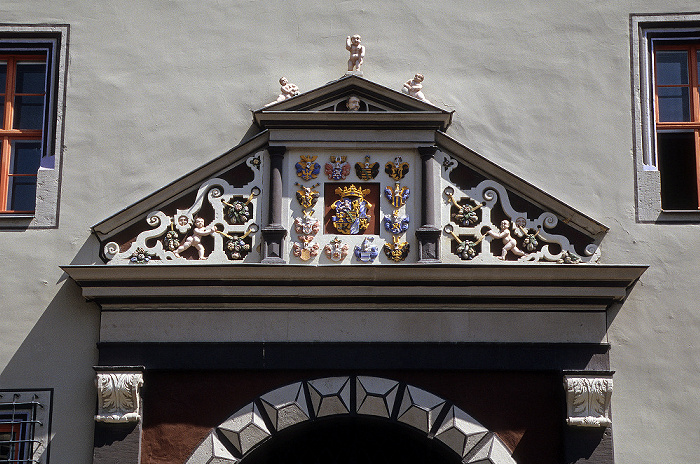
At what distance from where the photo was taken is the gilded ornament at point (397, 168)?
9.27m

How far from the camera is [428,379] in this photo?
8.91 meters

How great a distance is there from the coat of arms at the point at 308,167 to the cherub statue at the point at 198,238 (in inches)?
31.3

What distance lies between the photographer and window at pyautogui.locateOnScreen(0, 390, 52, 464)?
8.92 m

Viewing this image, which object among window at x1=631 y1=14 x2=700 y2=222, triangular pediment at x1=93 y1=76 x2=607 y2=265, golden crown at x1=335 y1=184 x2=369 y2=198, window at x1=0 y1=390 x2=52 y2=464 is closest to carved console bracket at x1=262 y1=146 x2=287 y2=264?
triangular pediment at x1=93 y1=76 x2=607 y2=265

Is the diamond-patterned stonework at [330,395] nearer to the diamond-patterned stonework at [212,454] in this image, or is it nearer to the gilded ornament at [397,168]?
the diamond-patterned stonework at [212,454]

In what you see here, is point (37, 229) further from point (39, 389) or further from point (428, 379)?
point (428, 379)

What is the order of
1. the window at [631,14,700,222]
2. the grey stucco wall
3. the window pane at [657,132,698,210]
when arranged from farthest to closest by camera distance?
1. the window pane at [657,132,698,210]
2. the window at [631,14,700,222]
3. the grey stucco wall

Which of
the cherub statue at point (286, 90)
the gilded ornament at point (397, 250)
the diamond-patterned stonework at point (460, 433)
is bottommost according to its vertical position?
the diamond-patterned stonework at point (460, 433)

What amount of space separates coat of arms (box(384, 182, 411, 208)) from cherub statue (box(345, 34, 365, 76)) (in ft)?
3.50

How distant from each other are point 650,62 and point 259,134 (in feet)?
10.6

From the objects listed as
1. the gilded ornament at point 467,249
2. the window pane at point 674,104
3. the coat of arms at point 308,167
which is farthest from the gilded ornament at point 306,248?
the window pane at point 674,104

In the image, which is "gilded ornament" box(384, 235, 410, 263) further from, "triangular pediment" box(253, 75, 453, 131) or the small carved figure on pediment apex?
the small carved figure on pediment apex

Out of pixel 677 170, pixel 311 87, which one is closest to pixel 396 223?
pixel 311 87

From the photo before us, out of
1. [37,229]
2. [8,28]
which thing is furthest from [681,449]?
[8,28]
